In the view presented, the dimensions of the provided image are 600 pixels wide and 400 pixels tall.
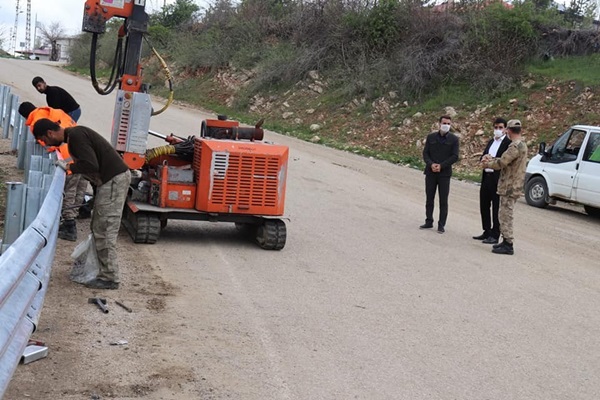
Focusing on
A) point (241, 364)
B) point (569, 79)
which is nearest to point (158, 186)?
point (241, 364)

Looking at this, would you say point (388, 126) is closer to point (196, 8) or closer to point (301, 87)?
point (301, 87)

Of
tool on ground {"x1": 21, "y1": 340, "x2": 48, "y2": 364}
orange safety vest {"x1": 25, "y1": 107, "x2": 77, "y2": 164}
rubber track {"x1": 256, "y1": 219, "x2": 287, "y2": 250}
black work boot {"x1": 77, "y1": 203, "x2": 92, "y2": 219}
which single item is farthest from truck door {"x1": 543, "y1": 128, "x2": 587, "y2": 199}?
tool on ground {"x1": 21, "y1": 340, "x2": 48, "y2": 364}

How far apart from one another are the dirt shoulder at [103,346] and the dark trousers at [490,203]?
5.96 metres

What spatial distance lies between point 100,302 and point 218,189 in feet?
11.5

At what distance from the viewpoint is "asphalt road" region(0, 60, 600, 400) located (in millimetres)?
6051

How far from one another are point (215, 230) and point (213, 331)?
512cm

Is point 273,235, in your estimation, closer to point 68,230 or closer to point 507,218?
point 68,230

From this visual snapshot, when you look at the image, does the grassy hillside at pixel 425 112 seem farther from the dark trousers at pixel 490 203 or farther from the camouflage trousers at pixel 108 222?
the camouflage trousers at pixel 108 222

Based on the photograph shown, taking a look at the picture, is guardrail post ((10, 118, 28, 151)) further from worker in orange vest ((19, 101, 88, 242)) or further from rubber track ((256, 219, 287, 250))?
rubber track ((256, 219, 287, 250))

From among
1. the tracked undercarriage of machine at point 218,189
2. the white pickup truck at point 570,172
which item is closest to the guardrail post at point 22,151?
the tracked undercarriage of machine at point 218,189

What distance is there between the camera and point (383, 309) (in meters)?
8.08

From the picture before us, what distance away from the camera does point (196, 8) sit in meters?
59.2

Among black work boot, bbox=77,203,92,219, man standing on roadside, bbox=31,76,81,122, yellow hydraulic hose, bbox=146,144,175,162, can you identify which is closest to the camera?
yellow hydraulic hose, bbox=146,144,175,162

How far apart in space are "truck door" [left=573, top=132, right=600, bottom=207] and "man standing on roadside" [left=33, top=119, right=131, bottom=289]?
12215mm
